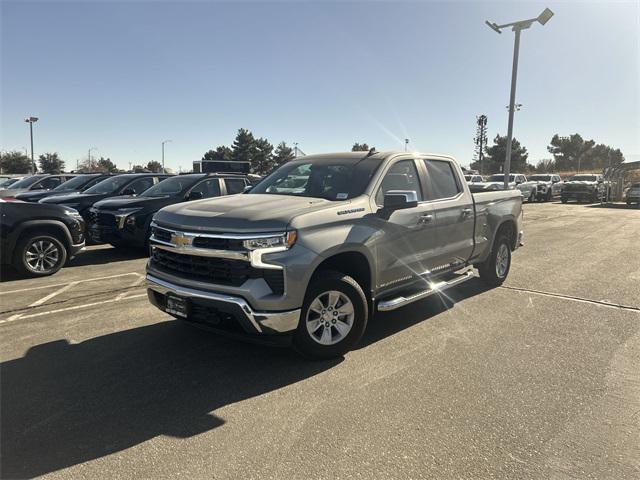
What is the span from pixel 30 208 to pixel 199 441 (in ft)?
21.5

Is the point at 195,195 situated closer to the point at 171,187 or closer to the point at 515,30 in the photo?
the point at 171,187

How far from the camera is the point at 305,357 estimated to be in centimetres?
405

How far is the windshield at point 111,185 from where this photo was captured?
1165 centimetres

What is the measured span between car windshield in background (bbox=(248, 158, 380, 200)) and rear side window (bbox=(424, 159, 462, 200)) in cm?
97

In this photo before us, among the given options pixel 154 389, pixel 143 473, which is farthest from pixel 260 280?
pixel 143 473

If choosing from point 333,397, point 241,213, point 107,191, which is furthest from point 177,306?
point 107,191

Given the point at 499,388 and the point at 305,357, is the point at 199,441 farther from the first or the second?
the point at 499,388

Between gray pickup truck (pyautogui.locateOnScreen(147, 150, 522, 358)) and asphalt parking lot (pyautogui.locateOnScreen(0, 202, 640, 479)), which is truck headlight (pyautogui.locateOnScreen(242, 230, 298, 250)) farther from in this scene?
asphalt parking lot (pyautogui.locateOnScreen(0, 202, 640, 479))

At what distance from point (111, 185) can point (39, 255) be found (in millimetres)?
4598

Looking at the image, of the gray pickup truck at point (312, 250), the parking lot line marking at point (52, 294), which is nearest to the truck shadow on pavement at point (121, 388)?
the gray pickup truck at point (312, 250)

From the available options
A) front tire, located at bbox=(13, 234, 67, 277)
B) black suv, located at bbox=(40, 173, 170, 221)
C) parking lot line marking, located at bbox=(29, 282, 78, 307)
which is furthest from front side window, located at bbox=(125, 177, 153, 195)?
parking lot line marking, located at bbox=(29, 282, 78, 307)

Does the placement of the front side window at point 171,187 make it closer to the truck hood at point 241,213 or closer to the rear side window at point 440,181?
the truck hood at point 241,213

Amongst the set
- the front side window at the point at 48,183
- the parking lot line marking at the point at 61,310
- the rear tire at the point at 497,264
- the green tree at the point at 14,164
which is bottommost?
the parking lot line marking at the point at 61,310

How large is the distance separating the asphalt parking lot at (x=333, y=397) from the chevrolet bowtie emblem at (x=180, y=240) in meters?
1.10
